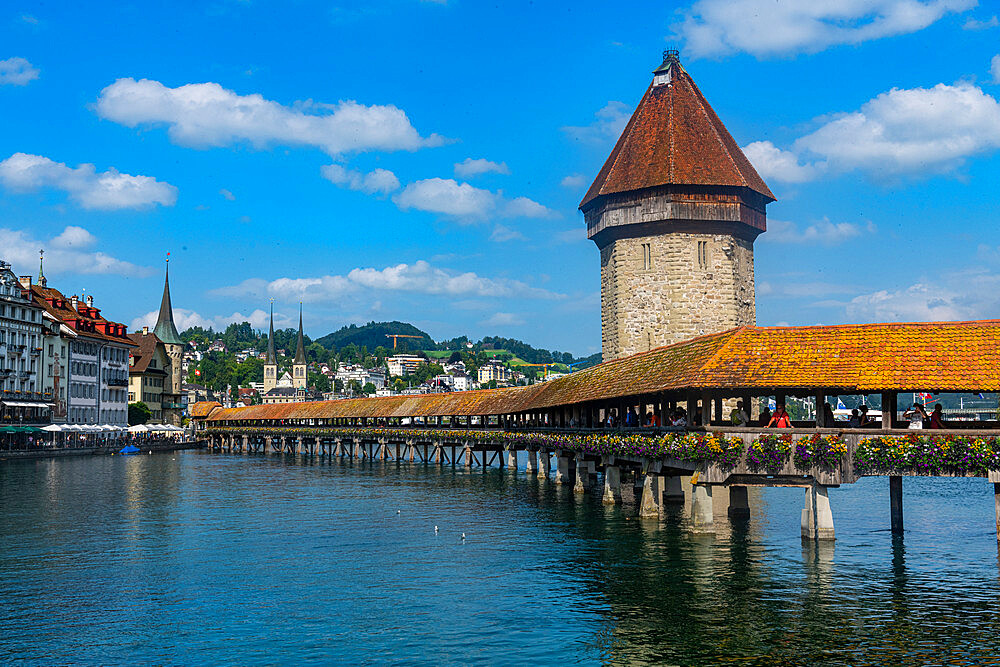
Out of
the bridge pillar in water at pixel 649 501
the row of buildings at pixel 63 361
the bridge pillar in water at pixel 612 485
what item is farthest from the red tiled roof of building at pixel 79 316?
the bridge pillar in water at pixel 649 501

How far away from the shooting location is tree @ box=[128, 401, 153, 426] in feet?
393

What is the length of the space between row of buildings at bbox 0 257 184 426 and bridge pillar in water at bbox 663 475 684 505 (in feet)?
210

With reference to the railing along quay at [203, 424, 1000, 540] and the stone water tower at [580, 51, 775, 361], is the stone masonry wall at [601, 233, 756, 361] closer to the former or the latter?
the stone water tower at [580, 51, 775, 361]

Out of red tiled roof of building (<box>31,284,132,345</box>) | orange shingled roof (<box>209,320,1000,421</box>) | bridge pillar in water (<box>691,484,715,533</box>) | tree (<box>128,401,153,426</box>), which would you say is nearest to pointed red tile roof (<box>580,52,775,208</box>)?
orange shingled roof (<box>209,320,1000,421</box>)

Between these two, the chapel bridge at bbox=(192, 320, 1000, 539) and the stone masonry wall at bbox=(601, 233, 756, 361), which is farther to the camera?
the stone masonry wall at bbox=(601, 233, 756, 361)

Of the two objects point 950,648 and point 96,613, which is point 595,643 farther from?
point 96,613

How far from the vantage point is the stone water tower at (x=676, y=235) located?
61.8 metres

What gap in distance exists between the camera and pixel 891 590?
21203 millimetres

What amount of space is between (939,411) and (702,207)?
1520 inches

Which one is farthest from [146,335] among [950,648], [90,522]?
[950,648]

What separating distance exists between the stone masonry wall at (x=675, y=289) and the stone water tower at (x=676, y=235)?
61 millimetres

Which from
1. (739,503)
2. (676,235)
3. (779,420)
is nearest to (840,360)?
(779,420)

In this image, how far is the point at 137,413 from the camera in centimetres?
12069

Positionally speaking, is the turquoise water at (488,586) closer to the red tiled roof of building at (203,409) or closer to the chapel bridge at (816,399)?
the chapel bridge at (816,399)
